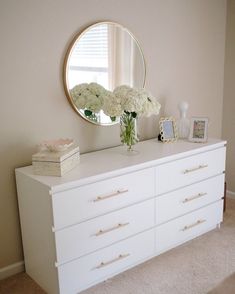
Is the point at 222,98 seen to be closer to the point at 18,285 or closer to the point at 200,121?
the point at 200,121

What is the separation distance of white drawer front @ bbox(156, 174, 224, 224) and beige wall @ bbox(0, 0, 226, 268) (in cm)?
59

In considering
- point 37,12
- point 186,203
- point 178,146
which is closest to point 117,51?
point 37,12

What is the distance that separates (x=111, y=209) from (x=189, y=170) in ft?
2.28

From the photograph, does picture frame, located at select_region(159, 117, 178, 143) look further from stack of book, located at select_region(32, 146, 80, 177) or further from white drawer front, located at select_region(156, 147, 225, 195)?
stack of book, located at select_region(32, 146, 80, 177)

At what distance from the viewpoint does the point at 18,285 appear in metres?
2.18

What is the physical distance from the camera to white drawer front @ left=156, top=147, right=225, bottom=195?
2326 millimetres

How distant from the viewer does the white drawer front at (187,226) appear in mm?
2420

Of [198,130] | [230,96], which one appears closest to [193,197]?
[198,130]

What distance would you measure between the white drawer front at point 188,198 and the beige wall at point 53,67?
1.93 feet

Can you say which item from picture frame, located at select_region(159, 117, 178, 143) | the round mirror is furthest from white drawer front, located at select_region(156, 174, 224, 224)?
the round mirror

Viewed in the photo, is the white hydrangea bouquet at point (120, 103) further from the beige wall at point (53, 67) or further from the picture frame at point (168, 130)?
the picture frame at point (168, 130)

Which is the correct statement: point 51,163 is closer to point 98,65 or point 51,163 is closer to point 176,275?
point 98,65

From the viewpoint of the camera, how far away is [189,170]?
8.10ft

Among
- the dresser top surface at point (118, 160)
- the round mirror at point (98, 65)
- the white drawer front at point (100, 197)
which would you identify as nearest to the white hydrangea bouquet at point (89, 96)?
the round mirror at point (98, 65)
